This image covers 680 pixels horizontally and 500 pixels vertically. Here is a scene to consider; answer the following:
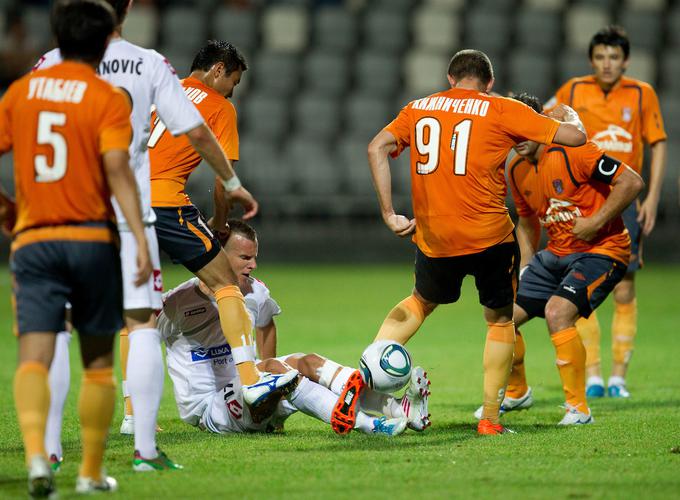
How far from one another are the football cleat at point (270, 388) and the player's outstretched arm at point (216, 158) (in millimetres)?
948

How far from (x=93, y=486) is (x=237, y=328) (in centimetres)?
164

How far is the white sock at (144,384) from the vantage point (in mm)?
4801

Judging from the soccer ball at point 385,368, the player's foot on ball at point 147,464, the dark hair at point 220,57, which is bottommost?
the player's foot on ball at point 147,464

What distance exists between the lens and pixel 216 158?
500 centimetres

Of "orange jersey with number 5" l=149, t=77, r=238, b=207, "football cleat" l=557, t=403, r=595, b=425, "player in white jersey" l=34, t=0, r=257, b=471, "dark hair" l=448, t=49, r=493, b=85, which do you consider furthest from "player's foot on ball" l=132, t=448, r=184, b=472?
"dark hair" l=448, t=49, r=493, b=85

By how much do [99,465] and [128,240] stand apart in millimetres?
999

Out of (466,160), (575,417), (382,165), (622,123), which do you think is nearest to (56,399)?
(382,165)

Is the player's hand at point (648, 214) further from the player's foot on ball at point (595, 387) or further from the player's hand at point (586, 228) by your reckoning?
the player's hand at point (586, 228)

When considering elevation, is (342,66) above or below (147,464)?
above

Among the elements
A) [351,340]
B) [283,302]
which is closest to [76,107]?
[351,340]

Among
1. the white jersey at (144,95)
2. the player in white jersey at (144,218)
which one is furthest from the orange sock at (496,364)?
the white jersey at (144,95)

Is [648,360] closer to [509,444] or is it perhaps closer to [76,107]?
[509,444]

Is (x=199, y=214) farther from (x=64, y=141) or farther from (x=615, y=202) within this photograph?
(x=615, y=202)

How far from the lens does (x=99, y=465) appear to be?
4.39 m
